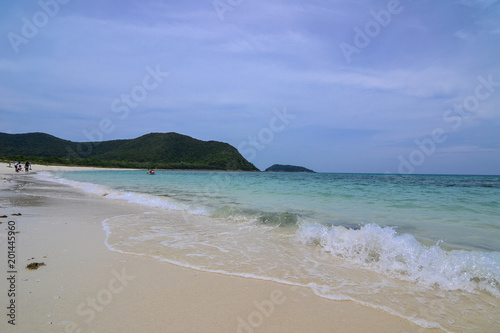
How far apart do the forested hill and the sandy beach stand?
326ft

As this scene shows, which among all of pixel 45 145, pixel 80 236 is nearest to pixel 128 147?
pixel 45 145

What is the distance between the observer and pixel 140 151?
113m

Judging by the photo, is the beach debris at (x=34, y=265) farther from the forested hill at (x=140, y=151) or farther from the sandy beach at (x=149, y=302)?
the forested hill at (x=140, y=151)

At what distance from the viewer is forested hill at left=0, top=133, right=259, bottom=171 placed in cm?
10081

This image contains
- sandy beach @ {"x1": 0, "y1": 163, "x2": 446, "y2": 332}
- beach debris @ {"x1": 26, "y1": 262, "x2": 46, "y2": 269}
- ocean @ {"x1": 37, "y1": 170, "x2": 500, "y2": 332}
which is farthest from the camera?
beach debris @ {"x1": 26, "y1": 262, "x2": 46, "y2": 269}

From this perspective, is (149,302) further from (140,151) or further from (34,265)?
(140,151)

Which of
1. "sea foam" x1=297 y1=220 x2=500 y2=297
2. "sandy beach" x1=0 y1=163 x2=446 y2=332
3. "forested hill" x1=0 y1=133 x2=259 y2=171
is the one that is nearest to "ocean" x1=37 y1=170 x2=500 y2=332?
"sea foam" x1=297 y1=220 x2=500 y2=297

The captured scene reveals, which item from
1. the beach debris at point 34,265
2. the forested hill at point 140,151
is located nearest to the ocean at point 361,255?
the beach debris at point 34,265

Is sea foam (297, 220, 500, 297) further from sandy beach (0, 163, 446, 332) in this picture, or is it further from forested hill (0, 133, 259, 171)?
forested hill (0, 133, 259, 171)

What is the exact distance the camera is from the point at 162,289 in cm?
348

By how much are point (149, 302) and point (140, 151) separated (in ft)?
392

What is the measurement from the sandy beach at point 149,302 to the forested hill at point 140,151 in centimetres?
9946

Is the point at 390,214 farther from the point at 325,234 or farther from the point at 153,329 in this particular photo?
the point at 153,329

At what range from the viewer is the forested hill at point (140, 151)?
3969 inches
